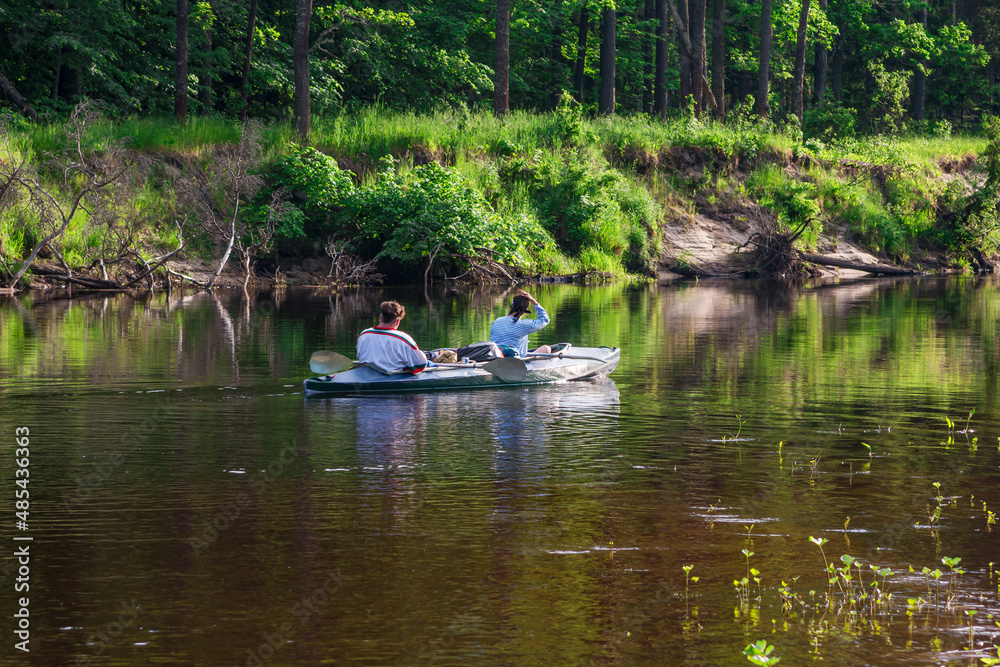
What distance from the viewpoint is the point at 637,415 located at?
40.0 ft

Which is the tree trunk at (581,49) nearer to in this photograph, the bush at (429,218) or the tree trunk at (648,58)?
the tree trunk at (648,58)

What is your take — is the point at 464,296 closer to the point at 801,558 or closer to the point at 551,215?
the point at 551,215

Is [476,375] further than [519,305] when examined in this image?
No

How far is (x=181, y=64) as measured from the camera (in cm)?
3641

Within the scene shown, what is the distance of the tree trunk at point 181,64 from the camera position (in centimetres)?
3584

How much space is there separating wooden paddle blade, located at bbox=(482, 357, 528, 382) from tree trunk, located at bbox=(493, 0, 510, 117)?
86.6ft

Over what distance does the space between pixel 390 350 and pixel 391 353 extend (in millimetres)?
40

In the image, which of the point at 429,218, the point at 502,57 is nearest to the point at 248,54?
the point at 502,57

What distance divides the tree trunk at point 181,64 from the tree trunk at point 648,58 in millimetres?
26784

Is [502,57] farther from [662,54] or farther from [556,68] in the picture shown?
[556,68]

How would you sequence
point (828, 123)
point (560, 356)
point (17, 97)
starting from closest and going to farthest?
point (560, 356), point (17, 97), point (828, 123)

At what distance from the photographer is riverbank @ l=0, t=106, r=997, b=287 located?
32938 millimetres

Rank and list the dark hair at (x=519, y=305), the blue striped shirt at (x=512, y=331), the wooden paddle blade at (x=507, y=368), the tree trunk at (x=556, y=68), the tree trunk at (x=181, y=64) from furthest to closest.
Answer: the tree trunk at (x=556, y=68) < the tree trunk at (x=181, y=64) < the blue striped shirt at (x=512, y=331) < the dark hair at (x=519, y=305) < the wooden paddle blade at (x=507, y=368)

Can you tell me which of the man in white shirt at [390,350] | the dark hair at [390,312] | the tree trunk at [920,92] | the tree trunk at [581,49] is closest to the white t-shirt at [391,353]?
the man in white shirt at [390,350]
